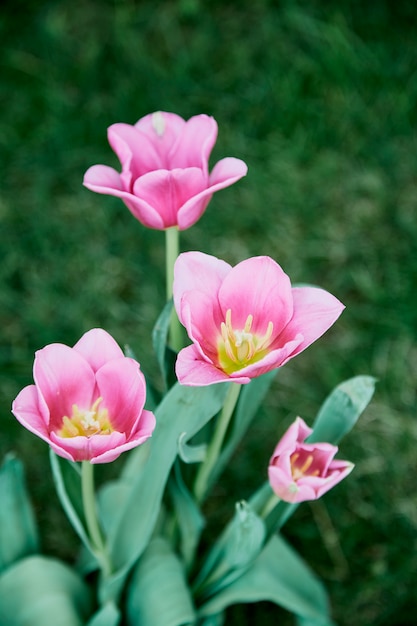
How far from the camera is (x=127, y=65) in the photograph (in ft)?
7.10

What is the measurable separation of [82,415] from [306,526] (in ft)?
2.48

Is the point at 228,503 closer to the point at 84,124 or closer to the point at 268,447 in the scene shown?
the point at 268,447

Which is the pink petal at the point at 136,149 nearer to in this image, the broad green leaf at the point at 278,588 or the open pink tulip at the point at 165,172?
the open pink tulip at the point at 165,172

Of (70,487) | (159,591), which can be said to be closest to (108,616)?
(159,591)

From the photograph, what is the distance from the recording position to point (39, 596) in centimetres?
115

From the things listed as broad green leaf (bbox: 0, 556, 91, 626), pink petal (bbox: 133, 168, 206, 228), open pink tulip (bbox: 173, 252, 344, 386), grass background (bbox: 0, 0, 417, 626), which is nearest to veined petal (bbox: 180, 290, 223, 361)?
open pink tulip (bbox: 173, 252, 344, 386)

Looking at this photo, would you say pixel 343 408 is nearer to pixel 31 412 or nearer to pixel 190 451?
pixel 190 451

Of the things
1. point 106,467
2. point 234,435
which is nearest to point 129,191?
point 234,435

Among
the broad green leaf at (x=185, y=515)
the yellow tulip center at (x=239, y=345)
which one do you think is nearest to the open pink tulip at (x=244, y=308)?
the yellow tulip center at (x=239, y=345)

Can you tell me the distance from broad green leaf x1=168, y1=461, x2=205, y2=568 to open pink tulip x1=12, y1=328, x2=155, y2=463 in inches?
7.7

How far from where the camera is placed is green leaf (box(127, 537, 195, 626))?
1069mm

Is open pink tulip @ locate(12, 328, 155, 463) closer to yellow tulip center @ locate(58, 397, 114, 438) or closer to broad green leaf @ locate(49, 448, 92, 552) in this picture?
yellow tulip center @ locate(58, 397, 114, 438)

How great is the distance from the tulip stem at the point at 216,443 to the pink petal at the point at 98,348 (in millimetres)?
142

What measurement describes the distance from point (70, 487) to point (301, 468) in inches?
11.6
